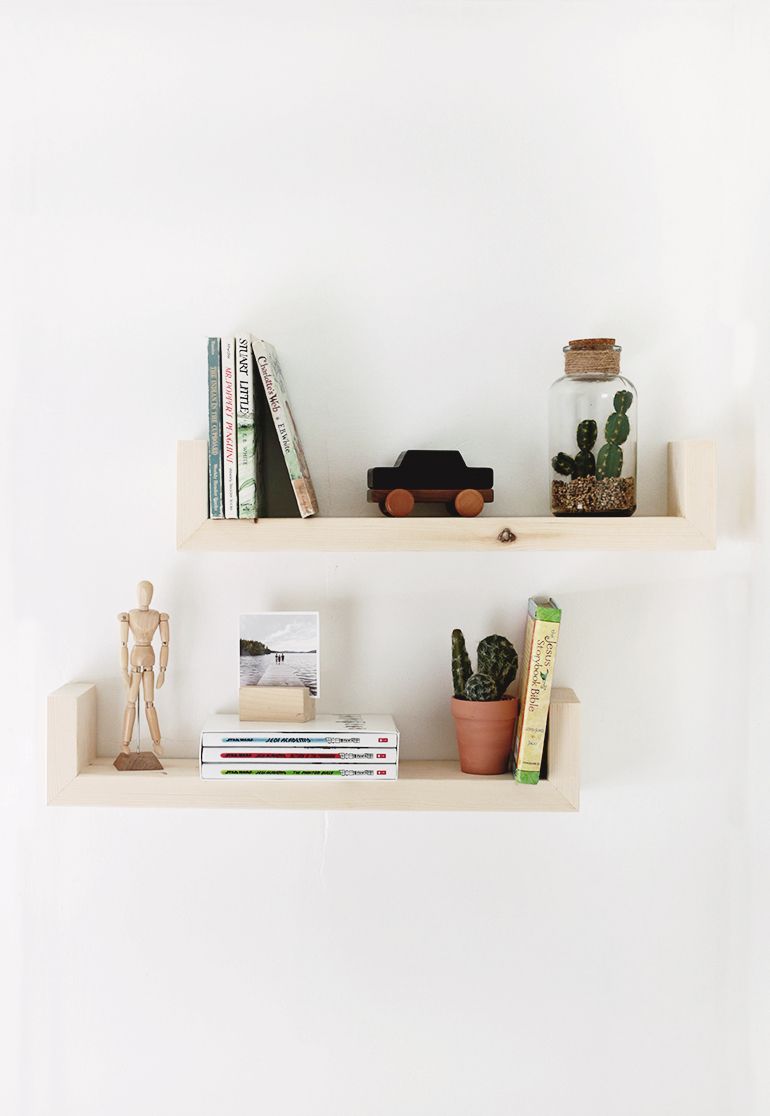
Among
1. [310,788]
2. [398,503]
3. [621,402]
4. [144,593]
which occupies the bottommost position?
[310,788]

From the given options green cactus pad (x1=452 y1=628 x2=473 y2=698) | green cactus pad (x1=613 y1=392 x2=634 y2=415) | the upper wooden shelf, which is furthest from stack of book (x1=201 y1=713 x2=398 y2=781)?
green cactus pad (x1=613 y1=392 x2=634 y2=415)

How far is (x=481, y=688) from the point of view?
1.21 metres

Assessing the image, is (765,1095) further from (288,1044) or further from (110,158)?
(110,158)

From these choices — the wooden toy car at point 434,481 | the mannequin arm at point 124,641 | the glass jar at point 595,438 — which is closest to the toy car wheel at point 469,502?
the wooden toy car at point 434,481

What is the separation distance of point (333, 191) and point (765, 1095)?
4.37 feet

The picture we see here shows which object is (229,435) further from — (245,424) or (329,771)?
(329,771)

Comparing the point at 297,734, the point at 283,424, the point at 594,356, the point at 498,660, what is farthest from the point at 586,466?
the point at 297,734

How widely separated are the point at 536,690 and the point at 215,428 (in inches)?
19.4

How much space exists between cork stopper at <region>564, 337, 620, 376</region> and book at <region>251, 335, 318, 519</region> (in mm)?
360

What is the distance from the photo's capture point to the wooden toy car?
120 cm

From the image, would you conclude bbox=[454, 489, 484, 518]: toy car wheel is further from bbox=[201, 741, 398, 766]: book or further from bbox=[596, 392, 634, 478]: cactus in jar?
bbox=[201, 741, 398, 766]: book

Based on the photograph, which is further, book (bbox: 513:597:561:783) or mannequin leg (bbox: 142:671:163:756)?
mannequin leg (bbox: 142:671:163:756)

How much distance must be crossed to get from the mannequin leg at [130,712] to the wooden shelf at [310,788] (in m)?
0.04

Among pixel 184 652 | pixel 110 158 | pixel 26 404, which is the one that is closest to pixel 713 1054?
pixel 184 652
